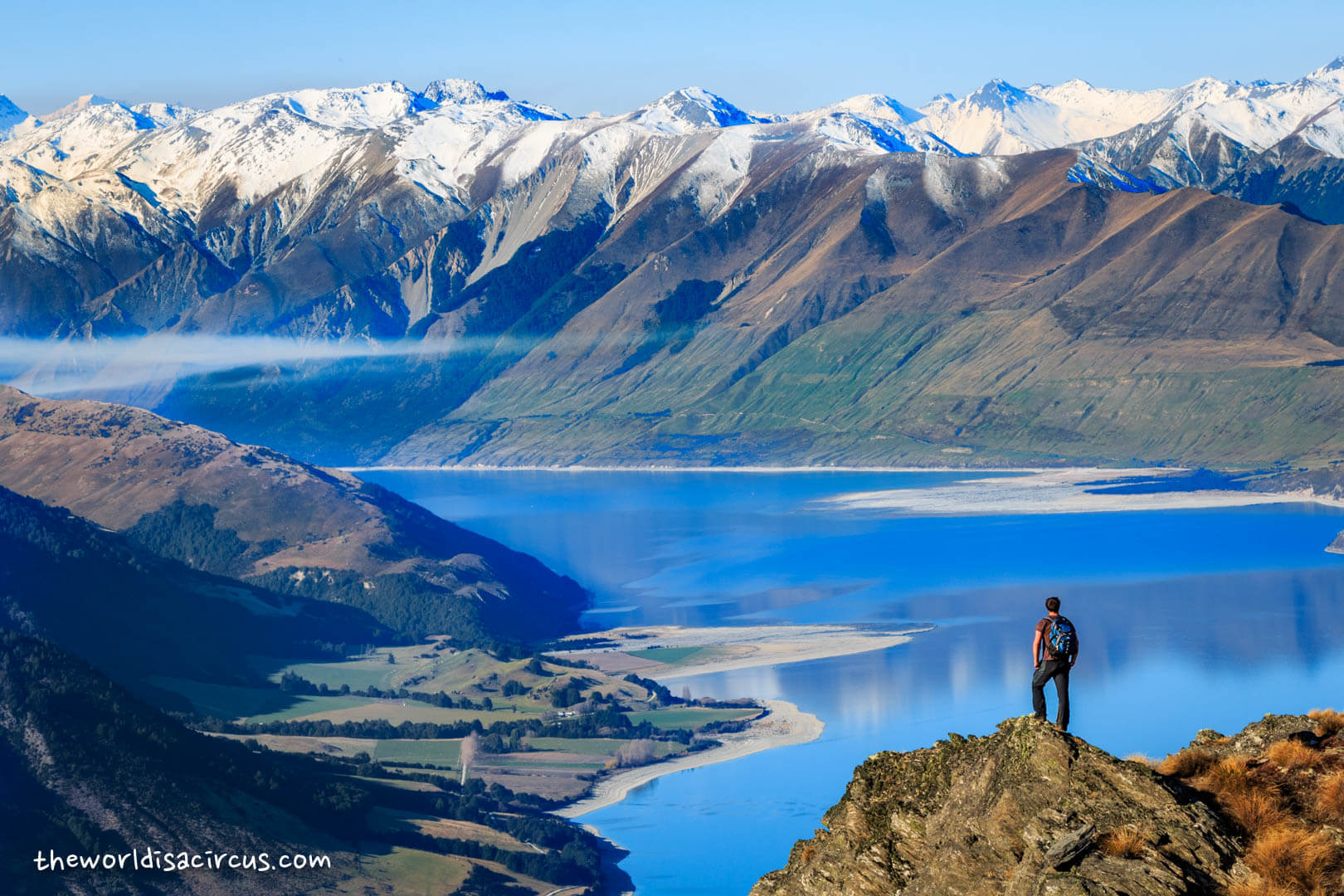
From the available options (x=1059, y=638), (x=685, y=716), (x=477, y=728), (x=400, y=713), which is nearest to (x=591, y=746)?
(x=477, y=728)

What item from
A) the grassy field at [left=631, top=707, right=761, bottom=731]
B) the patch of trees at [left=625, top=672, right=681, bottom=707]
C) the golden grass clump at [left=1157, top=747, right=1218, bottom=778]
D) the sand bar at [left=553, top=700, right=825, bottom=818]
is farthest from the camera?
the patch of trees at [left=625, top=672, right=681, bottom=707]

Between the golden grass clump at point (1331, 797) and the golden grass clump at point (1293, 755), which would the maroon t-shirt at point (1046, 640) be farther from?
the golden grass clump at point (1331, 797)

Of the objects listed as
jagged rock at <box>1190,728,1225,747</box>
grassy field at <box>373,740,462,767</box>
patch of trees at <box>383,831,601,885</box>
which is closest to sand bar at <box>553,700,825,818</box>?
grassy field at <box>373,740,462,767</box>

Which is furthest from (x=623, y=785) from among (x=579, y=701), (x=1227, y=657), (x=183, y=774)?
(x=1227, y=657)

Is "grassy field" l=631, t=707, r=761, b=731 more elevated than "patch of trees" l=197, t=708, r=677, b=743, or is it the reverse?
"patch of trees" l=197, t=708, r=677, b=743

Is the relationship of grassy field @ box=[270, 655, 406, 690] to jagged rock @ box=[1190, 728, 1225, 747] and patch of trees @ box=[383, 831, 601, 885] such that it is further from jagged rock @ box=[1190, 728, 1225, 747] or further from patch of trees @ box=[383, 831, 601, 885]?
jagged rock @ box=[1190, 728, 1225, 747]

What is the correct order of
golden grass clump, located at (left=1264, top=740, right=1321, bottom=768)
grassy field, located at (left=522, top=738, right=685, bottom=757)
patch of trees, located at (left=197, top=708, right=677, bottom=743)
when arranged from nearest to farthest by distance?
1. golden grass clump, located at (left=1264, top=740, right=1321, bottom=768)
2. grassy field, located at (left=522, top=738, right=685, bottom=757)
3. patch of trees, located at (left=197, top=708, right=677, bottom=743)

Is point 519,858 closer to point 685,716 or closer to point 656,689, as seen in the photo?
point 685,716

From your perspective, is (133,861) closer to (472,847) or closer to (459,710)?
(472,847)
